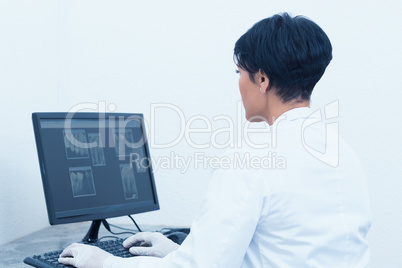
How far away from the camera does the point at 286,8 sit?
198 centimetres

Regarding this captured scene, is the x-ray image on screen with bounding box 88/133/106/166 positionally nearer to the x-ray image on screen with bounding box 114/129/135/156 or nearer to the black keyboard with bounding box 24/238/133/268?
the x-ray image on screen with bounding box 114/129/135/156

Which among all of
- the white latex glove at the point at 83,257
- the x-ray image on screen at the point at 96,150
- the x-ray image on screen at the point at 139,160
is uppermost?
the x-ray image on screen at the point at 96,150

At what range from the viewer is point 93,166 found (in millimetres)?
1503

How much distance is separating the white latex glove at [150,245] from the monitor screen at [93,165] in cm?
16

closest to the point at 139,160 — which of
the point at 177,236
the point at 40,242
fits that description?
the point at 177,236

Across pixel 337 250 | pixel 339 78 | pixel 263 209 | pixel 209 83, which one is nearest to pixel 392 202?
pixel 339 78

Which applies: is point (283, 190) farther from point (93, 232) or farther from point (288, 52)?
point (93, 232)

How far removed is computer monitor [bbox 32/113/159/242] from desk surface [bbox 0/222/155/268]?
6.3 inches

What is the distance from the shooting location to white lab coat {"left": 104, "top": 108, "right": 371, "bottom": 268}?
0.89 meters

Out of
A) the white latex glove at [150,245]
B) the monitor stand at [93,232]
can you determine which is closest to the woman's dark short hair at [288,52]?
the white latex glove at [150,245]

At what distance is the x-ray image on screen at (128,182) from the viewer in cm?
159

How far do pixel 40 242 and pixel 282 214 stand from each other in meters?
1.05

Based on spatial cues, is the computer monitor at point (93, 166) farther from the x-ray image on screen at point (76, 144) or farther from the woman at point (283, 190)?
the woman at point (283, 190)

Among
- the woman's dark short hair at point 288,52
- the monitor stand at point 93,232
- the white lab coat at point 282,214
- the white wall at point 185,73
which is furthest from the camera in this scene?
the white wall at point 185,73
